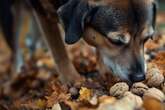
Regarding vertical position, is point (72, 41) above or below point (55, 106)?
above

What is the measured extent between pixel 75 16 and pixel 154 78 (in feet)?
2.54

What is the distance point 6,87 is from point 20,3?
1068 millimetres

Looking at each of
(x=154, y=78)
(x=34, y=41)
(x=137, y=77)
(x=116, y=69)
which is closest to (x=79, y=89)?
(x=116, y=69)

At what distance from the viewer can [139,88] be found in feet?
11.7

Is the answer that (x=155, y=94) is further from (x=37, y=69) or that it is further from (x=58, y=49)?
(x=37, y=69)

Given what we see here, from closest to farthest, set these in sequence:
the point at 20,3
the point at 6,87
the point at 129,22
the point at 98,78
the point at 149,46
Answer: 1. the point at 129,22
2. the point at 98,78
3. the point at 149,46
4. the point at 6,87
5. the point at 20,3

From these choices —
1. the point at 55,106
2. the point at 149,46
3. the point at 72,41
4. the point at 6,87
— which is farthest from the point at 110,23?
the point at 6,87

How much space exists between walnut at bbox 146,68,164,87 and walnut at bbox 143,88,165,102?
0.22 metres

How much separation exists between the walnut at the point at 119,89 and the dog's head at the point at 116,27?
19cm

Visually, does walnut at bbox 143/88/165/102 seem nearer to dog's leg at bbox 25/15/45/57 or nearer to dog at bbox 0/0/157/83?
dog at bbox 0/0/157/83

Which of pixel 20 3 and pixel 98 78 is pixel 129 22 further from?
pixel 20 3

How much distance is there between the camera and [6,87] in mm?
5645

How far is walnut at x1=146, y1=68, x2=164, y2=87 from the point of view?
366 cm

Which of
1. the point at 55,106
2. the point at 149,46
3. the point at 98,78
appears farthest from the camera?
the point at 149,46
